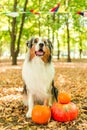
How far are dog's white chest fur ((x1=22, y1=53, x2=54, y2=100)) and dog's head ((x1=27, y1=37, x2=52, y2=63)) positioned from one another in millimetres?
84

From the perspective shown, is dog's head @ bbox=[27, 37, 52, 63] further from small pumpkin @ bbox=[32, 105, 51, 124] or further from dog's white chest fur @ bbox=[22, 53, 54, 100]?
small pumpkin @ bbox=[32, 105, 51, 124]

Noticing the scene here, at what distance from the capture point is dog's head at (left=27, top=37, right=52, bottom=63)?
394 cm

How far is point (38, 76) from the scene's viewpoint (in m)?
4.21

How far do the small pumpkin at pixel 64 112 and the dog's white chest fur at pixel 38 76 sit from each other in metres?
0.37

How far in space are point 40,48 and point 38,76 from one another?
1.66ft

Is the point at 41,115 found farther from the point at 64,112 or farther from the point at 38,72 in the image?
the point at 38,72

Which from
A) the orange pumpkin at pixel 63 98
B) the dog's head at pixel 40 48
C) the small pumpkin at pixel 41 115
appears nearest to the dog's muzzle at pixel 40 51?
the dog's head at pixel 40 48

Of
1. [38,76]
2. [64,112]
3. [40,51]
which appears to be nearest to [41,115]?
[64,112]

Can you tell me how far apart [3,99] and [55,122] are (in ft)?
6.13

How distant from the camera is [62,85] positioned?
773 cm

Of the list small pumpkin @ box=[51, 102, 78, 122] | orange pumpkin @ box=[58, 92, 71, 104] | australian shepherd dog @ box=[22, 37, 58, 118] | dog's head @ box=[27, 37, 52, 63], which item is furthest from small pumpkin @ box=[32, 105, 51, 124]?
dog's head @ box=[27, 37, 52, 63]

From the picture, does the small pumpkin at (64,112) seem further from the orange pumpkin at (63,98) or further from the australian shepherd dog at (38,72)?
the australian shepherd dog at (38,72)

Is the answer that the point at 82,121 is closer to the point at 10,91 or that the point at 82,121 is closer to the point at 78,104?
the point at 78,104

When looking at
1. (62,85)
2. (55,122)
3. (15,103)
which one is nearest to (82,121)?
(55,122)
